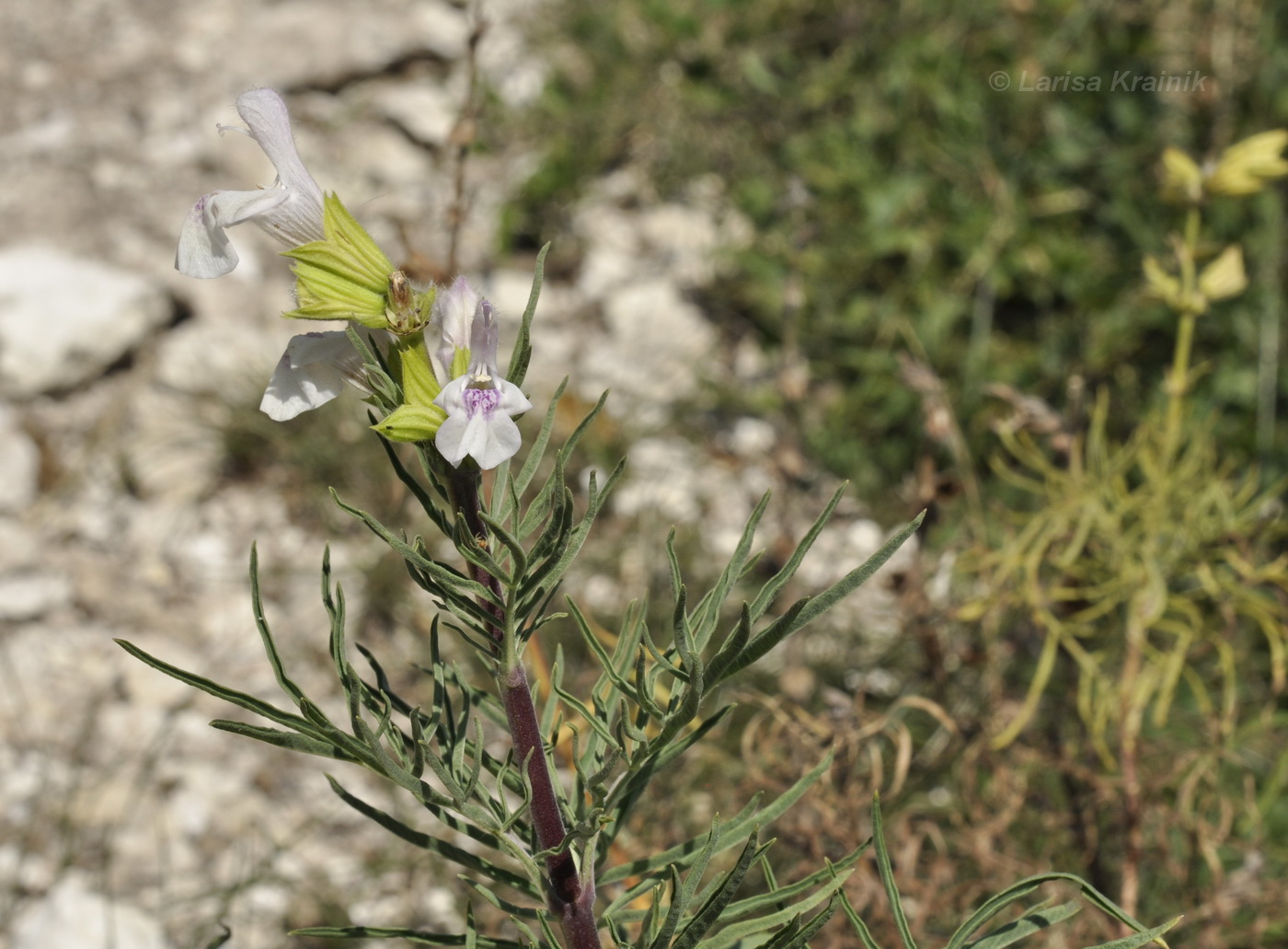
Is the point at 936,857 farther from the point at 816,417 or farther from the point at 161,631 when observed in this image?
the point at 161,631

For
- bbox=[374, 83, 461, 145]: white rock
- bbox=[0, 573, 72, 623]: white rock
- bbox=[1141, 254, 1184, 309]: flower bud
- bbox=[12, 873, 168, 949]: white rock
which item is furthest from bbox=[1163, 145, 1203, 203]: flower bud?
bbox=[0, 573, 72, 623]: white rock

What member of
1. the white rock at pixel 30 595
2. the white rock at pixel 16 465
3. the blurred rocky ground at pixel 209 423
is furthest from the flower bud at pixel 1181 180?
the white rock at pixel 16 465

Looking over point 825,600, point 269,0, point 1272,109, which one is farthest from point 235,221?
point 269,0

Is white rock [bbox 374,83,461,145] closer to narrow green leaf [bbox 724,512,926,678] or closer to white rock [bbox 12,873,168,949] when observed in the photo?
white rock [bbox 12,873,168,949]

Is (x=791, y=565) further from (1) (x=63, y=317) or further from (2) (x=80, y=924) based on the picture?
(1) (x=63, y=317)

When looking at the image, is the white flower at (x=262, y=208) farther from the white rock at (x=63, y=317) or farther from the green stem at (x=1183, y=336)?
the white rock at (x=63, y=317)

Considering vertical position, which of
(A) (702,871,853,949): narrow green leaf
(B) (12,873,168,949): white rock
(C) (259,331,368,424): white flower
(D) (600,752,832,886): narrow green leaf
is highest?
(C) (259,331,368,424): white flower
